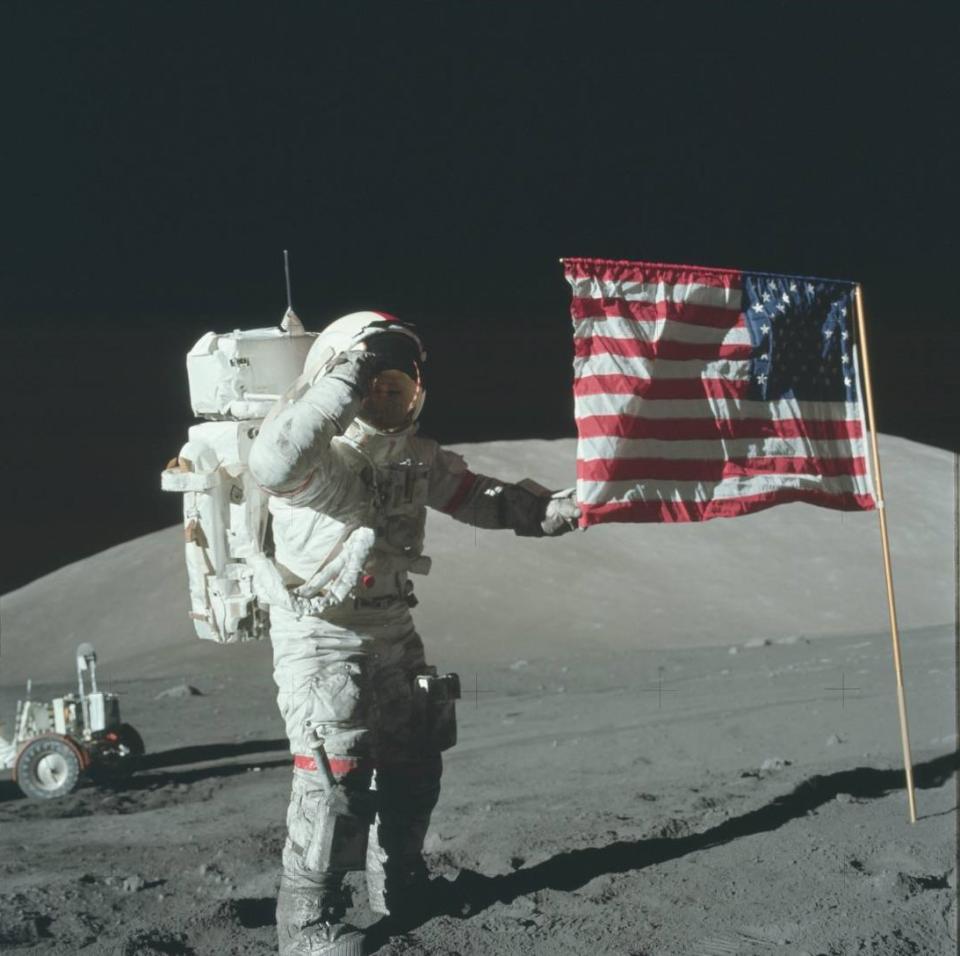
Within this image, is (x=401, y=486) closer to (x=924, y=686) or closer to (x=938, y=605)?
(x=924, y=686)

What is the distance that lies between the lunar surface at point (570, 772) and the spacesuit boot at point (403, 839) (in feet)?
0.28

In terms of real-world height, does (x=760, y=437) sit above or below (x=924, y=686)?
above

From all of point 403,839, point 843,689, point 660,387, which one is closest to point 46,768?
point 403,839

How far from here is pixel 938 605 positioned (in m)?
11.4

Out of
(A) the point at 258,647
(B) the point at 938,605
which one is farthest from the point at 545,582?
(B) the point at 938,605

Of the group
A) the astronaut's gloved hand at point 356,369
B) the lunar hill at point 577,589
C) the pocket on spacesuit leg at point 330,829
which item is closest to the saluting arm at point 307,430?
the astronaut's gloved hand at point 356,369

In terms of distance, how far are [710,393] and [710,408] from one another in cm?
5

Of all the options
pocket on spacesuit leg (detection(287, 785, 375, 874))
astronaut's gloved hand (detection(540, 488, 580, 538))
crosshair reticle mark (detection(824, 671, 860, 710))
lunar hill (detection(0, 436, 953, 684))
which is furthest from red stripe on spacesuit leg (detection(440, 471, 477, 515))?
lunar hill (detection(0, 436, 953, 684))

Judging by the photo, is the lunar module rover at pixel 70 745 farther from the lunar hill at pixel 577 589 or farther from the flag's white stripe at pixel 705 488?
the lunar hill at pixel 577 589

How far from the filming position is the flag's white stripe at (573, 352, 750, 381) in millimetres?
3512

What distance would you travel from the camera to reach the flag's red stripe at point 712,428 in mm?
3496

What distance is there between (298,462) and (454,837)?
1821 mm

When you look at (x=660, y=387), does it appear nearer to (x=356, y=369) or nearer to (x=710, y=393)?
(x=710, y=393)

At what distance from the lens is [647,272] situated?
3562 millimetres
